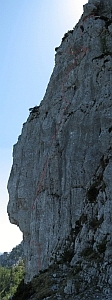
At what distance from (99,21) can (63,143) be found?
56.1ft

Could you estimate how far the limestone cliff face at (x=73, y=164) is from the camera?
28.9 metres

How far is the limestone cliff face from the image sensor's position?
28.9 m

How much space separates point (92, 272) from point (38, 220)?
1616 cm

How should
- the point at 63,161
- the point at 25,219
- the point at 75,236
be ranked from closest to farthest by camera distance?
the point at 75,236
the point at 63,161
the point at 25,219

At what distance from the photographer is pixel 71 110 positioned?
41.0 m

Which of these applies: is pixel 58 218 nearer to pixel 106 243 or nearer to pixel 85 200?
pixel 85 200

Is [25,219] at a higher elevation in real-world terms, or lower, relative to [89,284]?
higher

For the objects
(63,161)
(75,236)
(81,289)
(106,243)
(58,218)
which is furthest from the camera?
(63,161)

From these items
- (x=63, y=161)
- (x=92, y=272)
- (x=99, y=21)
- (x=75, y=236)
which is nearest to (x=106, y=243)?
(x=92, y=272)

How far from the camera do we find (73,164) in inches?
1437

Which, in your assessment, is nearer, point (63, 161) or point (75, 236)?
point (75, 236)

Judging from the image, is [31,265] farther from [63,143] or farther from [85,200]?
[63,143]

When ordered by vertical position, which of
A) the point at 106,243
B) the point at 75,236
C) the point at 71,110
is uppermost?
the point at 71,110

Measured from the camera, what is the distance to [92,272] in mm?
24141
